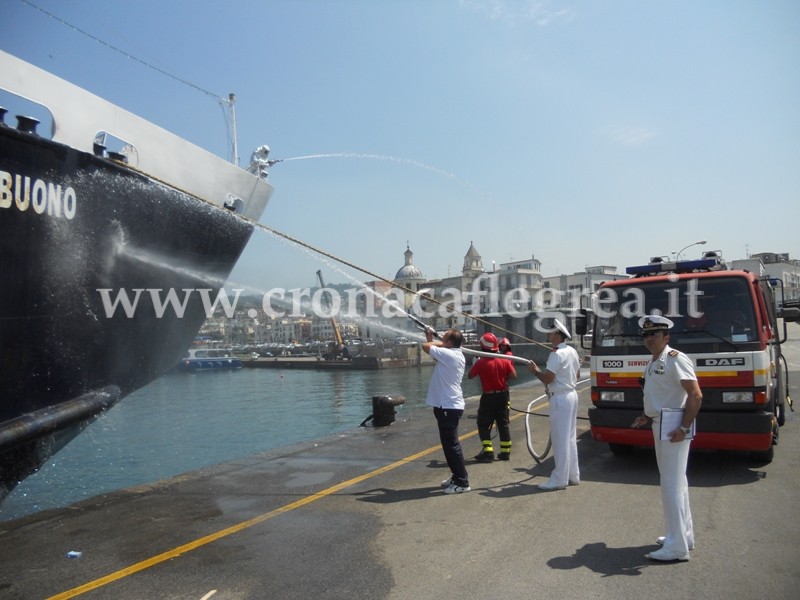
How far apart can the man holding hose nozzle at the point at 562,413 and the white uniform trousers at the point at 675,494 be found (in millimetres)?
1926

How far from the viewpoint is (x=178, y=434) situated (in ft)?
61.4

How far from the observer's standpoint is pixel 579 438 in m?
9.30

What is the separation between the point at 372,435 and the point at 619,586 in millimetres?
6875

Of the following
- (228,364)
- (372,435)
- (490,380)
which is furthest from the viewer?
(228,364)

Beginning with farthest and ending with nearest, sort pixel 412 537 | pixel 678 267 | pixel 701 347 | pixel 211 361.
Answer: pixel 211 361
pixel 678 267
pixel 701 347
pixel 412 537

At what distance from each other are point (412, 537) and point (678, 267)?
499 cm

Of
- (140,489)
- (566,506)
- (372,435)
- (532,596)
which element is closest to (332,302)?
(372,435)

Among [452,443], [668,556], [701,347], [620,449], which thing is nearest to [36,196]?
[452,443]

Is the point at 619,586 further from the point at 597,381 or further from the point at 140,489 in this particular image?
the point at 140,489

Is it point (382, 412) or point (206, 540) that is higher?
point (382, 412)

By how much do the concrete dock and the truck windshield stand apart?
1479 millimetres

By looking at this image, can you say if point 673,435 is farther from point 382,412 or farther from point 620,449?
point 382,412

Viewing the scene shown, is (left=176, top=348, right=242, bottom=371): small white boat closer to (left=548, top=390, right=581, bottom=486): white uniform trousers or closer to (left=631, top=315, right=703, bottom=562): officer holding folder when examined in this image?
(left=548, top=390, right=581, bottom=486): white uniform trousers

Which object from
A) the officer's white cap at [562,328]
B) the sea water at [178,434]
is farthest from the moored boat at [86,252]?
the officer's white cap at [562,328]
